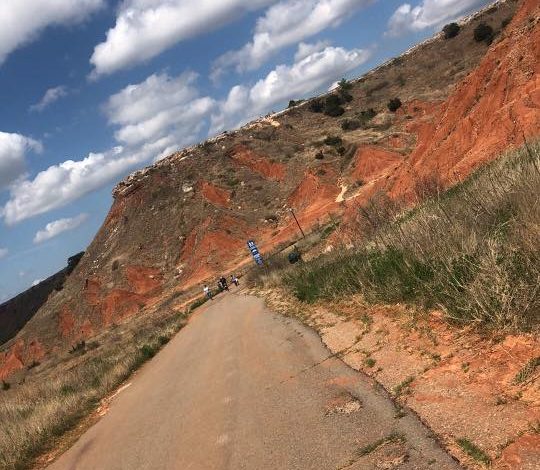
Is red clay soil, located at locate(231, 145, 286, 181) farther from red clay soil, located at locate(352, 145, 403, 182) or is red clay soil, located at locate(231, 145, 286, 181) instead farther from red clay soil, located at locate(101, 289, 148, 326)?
red clay soil, located at locate(101, 289, 148, 326)

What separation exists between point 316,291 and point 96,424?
20.7 feet

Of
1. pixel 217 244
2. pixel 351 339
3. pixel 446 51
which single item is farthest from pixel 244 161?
pixel 351 339

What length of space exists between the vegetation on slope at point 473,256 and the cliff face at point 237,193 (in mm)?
38803

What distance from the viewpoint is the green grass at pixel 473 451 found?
4431 millimetres

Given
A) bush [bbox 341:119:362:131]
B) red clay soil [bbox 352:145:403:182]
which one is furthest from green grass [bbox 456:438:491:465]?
bush [bbox 341:119:362:131]

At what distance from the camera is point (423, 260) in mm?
8547

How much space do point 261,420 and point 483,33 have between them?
249 ft

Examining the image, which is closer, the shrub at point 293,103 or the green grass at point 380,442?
the green grass at point 380,442

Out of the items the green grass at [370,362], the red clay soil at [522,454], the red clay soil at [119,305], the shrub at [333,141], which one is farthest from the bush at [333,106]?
the red clay soil at [522,454]

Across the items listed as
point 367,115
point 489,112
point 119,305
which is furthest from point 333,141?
point 489,112

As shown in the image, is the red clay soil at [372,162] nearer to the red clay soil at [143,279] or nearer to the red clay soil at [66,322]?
the red clay soil at [143,279]

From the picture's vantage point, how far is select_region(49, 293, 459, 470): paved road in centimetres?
565

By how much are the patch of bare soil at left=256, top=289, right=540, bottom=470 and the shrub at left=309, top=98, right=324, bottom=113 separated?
79306 mm

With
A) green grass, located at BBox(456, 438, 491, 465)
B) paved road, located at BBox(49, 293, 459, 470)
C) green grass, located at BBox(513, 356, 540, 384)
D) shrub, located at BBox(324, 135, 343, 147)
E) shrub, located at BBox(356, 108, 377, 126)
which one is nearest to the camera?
green grass, located at BBox(456, 438, 491, 465)
